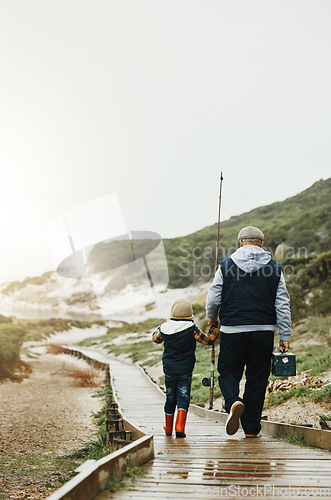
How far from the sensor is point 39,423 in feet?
45.6

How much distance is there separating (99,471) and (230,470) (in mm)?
1104

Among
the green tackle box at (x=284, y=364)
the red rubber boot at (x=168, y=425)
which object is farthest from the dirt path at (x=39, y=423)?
the green tackle box at (x=284, y=364)

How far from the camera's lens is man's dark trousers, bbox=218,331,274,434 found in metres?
5.41

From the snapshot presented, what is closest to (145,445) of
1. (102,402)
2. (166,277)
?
(102,402)

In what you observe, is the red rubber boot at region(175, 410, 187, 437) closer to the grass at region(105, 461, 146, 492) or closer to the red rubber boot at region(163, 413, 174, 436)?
the red rubber boot at region(163, 413, 174, 436)

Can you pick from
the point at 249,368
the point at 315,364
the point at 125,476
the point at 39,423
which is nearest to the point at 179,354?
the point at 249,368

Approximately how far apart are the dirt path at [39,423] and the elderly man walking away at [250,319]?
3.09 metres

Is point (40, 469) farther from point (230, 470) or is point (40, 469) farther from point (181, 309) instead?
point (230, 470)

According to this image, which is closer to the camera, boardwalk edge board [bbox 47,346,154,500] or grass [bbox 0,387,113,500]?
boardwalk edge board [bbox 47,346,154,500]

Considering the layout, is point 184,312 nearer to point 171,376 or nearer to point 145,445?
point 171,376

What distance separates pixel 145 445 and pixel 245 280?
2096 millimetres

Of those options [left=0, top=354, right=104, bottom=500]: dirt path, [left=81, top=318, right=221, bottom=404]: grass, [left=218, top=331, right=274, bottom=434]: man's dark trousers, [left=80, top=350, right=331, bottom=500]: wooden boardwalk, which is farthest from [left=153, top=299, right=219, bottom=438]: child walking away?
[left=81, top=318, right=221, bottom=404]: grass

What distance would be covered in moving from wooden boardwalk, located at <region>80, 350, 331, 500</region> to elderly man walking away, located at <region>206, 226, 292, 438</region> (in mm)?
468

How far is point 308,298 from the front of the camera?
23.5 metres
